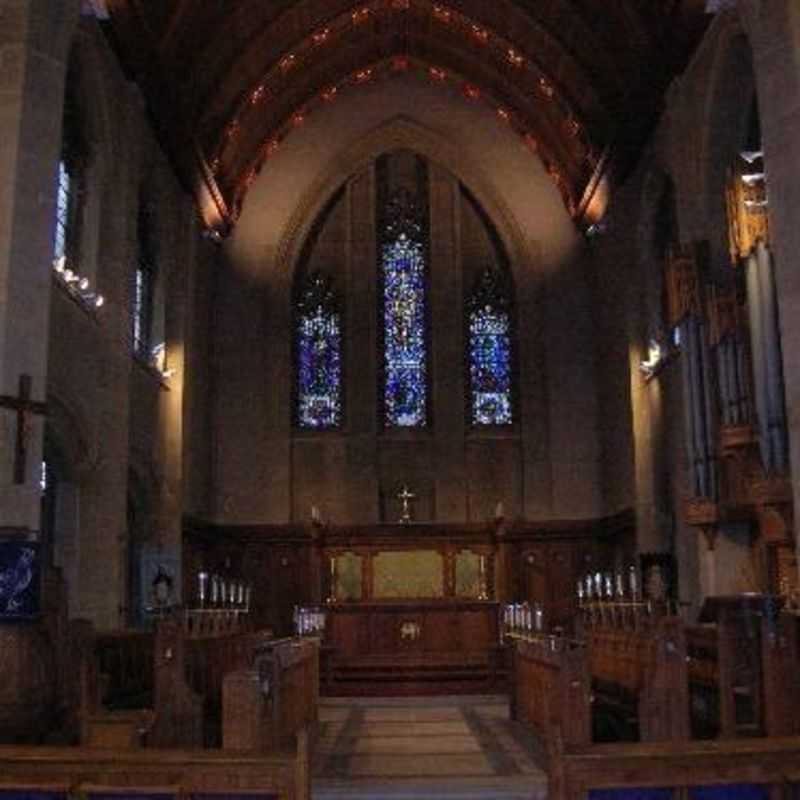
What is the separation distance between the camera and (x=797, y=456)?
1119cm

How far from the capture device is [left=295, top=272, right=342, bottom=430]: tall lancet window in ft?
80.6

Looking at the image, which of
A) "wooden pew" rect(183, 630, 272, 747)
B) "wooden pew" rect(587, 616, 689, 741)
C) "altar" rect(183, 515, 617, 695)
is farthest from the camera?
"altar" rect(183, 515, 617, 695)

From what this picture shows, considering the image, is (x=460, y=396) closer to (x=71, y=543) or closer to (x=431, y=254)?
(x=431, y=254)

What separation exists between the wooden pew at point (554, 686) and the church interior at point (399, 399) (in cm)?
6

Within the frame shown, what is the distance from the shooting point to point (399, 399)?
24.7m

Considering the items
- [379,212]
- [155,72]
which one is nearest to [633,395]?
[379,212]

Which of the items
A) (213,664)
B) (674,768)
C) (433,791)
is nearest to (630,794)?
(674,768)

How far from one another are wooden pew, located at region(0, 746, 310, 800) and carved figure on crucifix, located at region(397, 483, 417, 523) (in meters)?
18.3

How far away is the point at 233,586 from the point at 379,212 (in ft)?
30.4

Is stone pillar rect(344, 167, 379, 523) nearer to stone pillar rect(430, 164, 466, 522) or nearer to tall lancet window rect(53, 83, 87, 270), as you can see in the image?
stone pillar rect(430, 164, 466, 522)

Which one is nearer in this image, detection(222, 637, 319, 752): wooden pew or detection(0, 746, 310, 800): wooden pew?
detection(0, 746, 310, 800): wooden pew

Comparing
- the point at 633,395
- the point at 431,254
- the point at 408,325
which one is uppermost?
the point at 431,254

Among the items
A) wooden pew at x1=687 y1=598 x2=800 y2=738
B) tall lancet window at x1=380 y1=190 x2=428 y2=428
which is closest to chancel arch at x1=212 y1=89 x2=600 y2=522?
tall lancet window at x1=380 y1=190 x2=428 y2=428

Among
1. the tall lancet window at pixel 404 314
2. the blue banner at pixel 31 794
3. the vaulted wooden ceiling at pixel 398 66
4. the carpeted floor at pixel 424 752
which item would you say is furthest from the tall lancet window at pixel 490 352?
the blue banner at pixel 31 794
